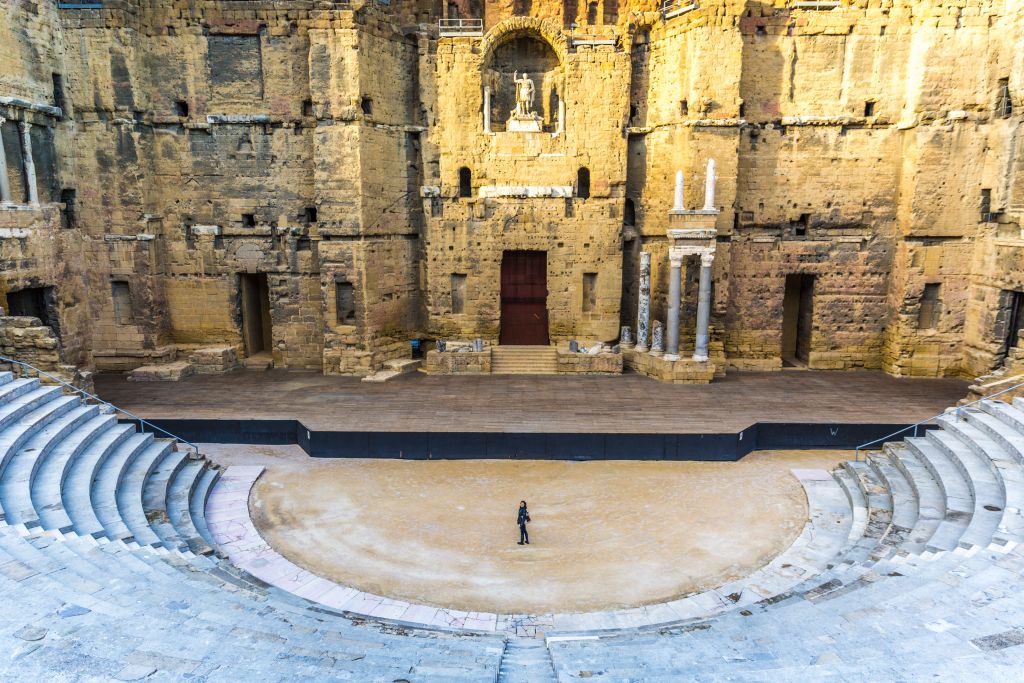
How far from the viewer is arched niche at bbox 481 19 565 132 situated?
22.1m

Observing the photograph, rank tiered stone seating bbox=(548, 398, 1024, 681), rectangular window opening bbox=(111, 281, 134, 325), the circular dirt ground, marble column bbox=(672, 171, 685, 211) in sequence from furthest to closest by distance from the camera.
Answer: rectangular window opening bbox=(111, 281, 134, 325) < marble column bbox=(672, 171, 685, 211) < the circular dirt ground < tiered stone seating bbox=(548, 398, 1024, 681)

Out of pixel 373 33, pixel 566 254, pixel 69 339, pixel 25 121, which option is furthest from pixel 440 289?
pixel 25 121

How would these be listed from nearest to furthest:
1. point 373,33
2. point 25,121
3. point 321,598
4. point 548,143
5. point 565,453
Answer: point 321,598 < point 565,453 < point 25,121 < point 373,33 < point 548,143

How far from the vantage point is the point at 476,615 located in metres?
9.98

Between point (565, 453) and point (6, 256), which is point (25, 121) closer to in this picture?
point (6, 256)

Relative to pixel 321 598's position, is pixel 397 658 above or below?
above

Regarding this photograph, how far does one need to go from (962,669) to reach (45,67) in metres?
23.1

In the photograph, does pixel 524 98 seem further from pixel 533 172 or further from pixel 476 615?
pixel 476 615

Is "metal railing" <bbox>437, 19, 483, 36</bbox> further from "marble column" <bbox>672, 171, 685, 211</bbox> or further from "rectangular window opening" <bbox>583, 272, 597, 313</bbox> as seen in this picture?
"rectangular window opening" <bbox>583, 272, 597, 313</bbox>

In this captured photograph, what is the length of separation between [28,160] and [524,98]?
540 inches

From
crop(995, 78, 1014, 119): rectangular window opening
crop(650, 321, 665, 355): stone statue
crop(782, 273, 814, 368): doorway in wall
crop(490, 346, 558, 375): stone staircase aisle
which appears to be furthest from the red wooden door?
crop(995, 78, 1014, 119): rectangular window opening

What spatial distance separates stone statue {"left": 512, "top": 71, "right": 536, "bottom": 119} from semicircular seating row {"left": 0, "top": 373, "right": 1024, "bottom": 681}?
46.5 ft

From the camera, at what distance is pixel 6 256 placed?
1590 cm

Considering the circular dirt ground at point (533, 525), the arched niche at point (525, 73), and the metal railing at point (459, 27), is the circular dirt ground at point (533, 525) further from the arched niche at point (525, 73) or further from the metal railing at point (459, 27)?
the metal railing at point (459, 27)
